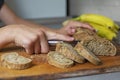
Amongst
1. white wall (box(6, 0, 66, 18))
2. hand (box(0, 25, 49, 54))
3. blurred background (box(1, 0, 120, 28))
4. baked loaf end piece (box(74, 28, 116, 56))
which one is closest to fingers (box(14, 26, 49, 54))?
hand (box(0, 25, 49, 54))

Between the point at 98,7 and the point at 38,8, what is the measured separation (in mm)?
359

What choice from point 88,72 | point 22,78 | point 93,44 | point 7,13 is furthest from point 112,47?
Result: point 7,13

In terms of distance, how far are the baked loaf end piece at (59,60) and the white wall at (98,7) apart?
750 mm

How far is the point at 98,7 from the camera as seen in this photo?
5.01 feet

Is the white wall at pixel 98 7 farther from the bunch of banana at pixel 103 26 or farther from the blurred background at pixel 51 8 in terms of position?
the bunch of banana at pixel 103 26

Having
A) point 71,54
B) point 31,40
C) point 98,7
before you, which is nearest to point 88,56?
point 71,54

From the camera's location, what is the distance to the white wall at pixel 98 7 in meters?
1.39

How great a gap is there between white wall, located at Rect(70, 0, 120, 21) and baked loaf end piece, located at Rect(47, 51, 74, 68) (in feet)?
2.46

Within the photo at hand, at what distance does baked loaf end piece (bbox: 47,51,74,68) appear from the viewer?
25.3 inches

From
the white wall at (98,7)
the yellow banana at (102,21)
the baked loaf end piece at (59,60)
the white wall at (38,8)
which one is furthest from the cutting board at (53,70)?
the white wall at (38,8)

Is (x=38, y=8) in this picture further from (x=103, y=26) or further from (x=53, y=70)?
(x=53, y=70)

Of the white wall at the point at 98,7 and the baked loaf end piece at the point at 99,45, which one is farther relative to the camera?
the white wall at the point at 98,7

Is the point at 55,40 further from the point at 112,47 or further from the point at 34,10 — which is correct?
the point at 34,10

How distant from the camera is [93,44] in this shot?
2.50ft
